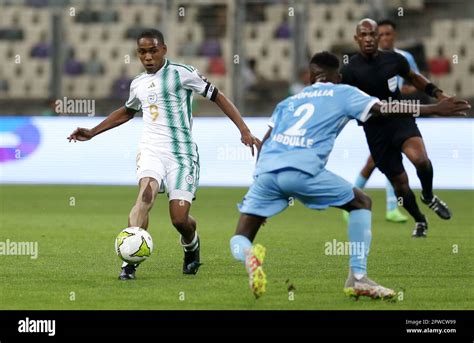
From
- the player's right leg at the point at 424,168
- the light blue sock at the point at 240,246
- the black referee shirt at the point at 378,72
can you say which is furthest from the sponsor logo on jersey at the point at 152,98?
the player's right leg at the point at 424,168

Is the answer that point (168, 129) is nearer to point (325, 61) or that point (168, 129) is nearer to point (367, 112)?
point (325, 61)

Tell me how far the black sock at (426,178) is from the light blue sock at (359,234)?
164 inches

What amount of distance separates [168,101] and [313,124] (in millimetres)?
2005

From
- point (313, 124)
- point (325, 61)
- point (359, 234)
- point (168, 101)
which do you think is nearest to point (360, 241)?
point (359, 234)

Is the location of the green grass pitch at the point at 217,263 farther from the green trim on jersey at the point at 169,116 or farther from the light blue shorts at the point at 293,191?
the green trim on jersey at the point at 169,116

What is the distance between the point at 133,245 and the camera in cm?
894

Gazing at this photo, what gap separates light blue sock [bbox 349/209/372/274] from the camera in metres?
8.08

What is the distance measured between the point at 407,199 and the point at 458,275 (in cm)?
288

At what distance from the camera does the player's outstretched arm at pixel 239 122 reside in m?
9.16

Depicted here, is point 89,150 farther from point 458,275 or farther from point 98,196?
point 458,275

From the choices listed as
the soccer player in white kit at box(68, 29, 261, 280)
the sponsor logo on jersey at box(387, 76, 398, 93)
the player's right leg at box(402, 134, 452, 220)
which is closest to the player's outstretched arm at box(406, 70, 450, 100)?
the sponsor logo on jersey at box(387, 76, 398, 93)

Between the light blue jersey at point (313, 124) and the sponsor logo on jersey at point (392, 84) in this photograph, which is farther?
the sponsor logo on jersey at point (392, 84)

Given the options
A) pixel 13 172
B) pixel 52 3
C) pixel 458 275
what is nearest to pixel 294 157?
pixel 458 275
